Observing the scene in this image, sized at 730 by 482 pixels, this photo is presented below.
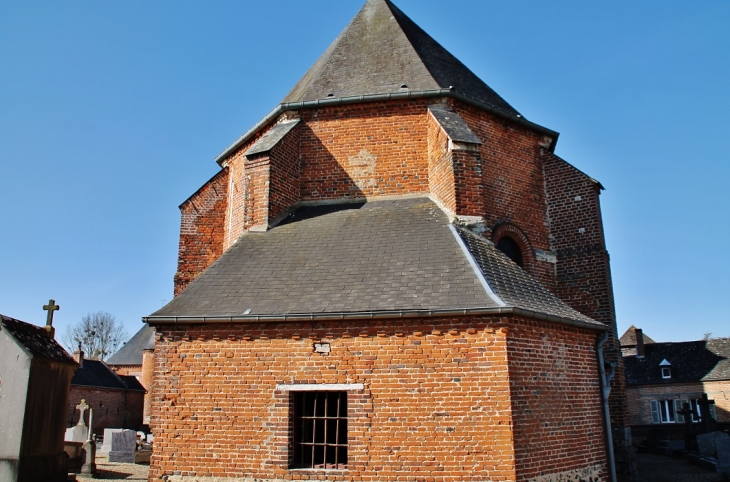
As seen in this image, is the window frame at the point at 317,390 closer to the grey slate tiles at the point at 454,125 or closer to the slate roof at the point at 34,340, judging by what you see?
the slate roof at the point at 34,340

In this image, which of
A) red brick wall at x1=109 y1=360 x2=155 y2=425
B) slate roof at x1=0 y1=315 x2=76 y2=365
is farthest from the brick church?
red brick wall at x1=109 y1=360 x2=155 y2=425

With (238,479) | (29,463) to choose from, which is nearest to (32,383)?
(29,463)

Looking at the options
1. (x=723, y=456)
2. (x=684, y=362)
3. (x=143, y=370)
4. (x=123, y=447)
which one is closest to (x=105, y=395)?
(x=143, y=370)

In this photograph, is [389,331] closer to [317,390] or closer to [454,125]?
[317,390]

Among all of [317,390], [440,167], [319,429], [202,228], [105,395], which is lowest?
[319,429]

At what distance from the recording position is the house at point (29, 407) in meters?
6.89

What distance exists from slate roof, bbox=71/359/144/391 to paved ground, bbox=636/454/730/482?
29207mm

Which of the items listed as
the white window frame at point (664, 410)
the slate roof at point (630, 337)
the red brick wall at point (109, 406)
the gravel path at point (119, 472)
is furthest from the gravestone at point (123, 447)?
the slate roof at point (630, 337)

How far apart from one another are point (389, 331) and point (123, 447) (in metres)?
12.2

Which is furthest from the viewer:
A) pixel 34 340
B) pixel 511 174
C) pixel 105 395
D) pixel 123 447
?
pixel 105 395

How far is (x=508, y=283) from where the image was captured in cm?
862

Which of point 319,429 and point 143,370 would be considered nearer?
point 319,429

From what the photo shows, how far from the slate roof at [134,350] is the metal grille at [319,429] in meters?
32.5

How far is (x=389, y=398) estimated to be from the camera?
7672 millimetres
